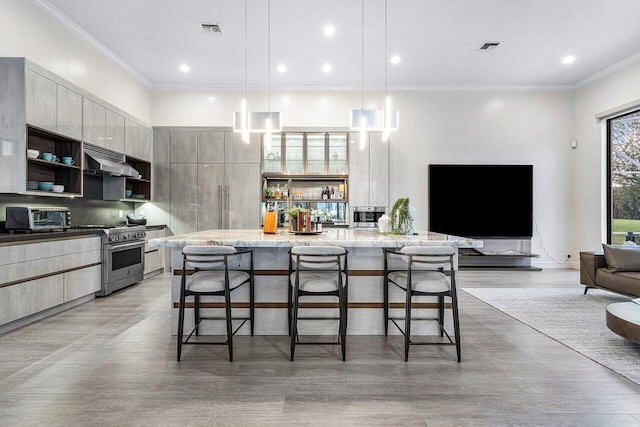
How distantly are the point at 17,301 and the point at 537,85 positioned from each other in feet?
28.6

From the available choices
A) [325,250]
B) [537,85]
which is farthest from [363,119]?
[537,85]

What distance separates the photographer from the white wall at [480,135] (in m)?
7.48

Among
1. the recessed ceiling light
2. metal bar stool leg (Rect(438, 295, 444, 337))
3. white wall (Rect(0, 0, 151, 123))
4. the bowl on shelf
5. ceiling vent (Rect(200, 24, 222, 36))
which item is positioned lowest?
metal bar stool leg (Rect(438, 295, 444, 337))

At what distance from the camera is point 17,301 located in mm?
3580

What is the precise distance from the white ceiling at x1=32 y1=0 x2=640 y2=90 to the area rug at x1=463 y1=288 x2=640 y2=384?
3.59 meters

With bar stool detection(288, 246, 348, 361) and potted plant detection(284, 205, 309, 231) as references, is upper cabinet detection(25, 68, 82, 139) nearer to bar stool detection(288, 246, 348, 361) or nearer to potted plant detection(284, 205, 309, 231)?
potted plant detection(284, 205, 309, 231)

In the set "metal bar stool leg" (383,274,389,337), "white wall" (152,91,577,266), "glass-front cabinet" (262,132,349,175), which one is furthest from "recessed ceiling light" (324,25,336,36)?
"metal bar stool leg" (383,274,389,337)

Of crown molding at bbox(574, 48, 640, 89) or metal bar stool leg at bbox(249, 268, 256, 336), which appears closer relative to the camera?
metal bar stool leg at bbox(249, 268, 256, 336)

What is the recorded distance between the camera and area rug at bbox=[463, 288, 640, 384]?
119 inches

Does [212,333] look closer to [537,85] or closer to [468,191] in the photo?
[468,191]

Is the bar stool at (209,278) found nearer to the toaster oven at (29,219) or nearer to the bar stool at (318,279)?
the bar stool at (318,279)

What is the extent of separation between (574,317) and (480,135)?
4.34 metres

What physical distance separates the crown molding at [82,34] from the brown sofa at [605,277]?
749cm

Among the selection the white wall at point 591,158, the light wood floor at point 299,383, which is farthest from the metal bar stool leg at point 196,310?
the white wall at point 591,158
